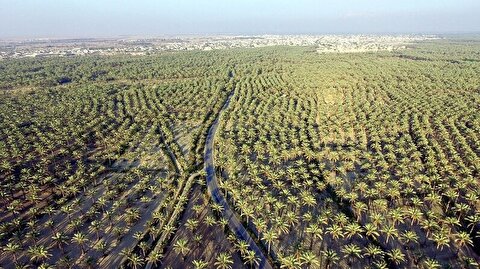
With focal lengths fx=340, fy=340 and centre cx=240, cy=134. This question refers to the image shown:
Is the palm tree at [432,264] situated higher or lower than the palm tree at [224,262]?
higher

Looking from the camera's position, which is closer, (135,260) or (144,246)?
(135,260)

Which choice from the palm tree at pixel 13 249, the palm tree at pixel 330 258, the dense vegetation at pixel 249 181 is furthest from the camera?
the dense vegetation at pixel 249 181

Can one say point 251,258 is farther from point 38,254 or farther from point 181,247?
point 38,254

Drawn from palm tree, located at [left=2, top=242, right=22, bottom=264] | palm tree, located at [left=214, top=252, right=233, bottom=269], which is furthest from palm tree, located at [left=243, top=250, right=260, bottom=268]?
palm tree, located at [left=2, top=242, right=22, bottom=264]

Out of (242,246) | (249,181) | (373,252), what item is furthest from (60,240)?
(373,252)

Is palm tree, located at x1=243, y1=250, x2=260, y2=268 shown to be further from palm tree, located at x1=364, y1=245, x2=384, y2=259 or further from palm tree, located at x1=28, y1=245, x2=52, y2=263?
palm tree, located at x1=28, y1=245, x2=52, y2=263

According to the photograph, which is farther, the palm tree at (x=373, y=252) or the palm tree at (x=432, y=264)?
the palm tree at (x=373, y=252)

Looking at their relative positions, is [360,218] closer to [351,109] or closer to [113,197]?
[113,197]

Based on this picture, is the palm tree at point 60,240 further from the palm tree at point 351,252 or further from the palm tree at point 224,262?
the palm tree at point 351,252

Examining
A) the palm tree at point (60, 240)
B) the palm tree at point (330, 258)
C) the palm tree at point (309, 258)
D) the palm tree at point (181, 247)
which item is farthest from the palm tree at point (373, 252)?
the palm tree at point (60, 240)
